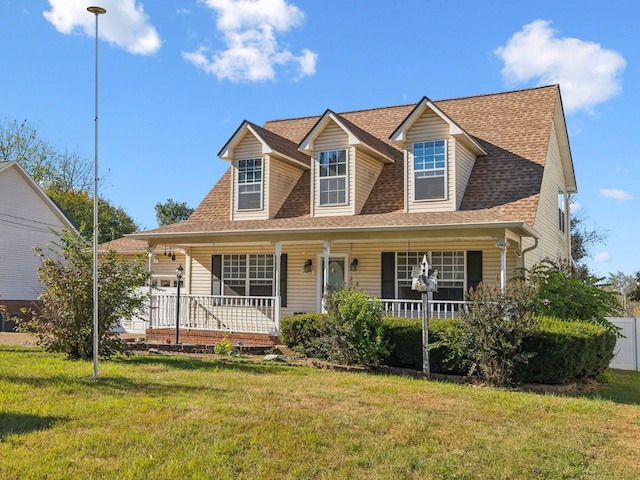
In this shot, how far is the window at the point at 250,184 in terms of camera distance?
61.2 feet

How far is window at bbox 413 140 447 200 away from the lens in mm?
16469

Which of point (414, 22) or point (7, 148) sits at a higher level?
point (7, 148)

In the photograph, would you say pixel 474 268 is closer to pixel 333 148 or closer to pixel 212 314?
pixel 333 148

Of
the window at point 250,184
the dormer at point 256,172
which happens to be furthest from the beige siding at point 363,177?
the window at point 250,184

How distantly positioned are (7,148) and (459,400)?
3936 centimetres

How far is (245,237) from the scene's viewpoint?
16.6m

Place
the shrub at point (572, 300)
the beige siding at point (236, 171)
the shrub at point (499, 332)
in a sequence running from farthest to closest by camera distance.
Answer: the beige siding at point (236, 171)
the shrub at point (572, 300)
the shrub at point (499, 332)

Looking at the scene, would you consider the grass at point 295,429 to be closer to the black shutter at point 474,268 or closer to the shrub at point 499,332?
the shrub at point 499,332

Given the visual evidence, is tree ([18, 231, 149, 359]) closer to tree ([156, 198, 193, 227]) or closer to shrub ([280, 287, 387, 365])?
shrub ([280, 287, 387, 365])

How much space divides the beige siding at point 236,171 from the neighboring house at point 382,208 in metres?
0.03

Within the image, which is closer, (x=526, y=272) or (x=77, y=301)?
(x=77, y=301)

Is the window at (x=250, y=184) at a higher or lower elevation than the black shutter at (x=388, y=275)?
higher

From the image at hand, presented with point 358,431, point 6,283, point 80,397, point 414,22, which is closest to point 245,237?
point 414,22

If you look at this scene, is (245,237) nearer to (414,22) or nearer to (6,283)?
(414,22)
